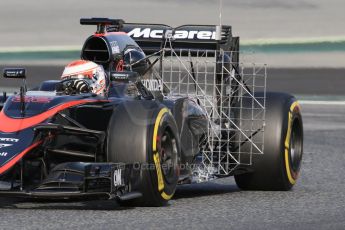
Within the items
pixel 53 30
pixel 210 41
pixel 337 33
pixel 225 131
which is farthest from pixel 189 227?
pixel 53 30

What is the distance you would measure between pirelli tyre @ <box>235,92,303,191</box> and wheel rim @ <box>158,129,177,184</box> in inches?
45.8

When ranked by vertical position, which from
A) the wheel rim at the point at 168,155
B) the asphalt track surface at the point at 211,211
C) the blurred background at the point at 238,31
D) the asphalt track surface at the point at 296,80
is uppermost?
the blurred background at the point at 238,31

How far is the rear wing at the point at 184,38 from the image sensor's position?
10555mm

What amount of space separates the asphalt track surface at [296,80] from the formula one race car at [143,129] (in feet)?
39.4

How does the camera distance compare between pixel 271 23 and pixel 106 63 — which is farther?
pixel 271 23

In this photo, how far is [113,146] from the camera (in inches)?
328

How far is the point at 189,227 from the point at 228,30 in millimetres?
3520

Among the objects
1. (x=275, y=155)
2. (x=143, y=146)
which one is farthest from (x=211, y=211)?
(x=275, y=155)

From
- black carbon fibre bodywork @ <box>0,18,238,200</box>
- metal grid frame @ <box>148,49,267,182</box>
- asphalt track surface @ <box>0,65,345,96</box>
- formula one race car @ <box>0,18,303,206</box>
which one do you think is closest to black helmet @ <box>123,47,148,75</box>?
formula one race car @ <box>0,18,303,206</box>

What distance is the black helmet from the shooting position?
9875 millimetres

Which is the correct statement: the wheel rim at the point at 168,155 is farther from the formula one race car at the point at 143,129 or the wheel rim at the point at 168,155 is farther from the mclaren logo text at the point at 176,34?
the mclaren logo text at the point at 176,34

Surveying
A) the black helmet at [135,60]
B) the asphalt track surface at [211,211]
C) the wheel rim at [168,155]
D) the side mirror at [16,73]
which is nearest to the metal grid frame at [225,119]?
the black helmet at [135,60]

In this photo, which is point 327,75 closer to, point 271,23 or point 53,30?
point 271,23

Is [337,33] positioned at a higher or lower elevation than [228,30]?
higher
